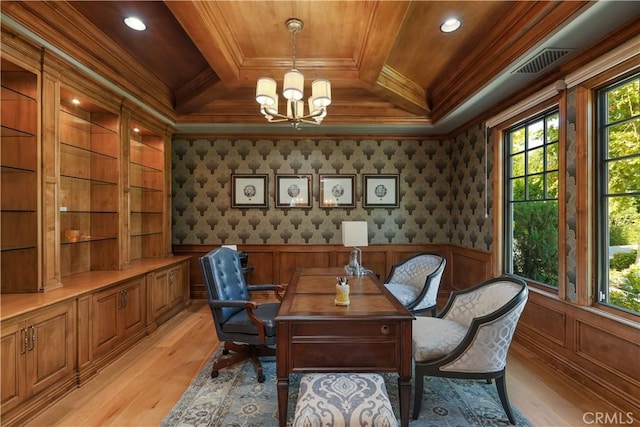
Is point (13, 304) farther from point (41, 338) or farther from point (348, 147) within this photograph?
point (348, 147)

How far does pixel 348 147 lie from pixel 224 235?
247 cm

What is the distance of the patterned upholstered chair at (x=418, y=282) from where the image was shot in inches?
128

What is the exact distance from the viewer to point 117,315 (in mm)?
3084

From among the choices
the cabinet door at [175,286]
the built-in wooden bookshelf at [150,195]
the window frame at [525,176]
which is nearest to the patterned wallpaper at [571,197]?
the window frame at [525,176]

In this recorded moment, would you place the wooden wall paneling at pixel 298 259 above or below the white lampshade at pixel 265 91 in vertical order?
below

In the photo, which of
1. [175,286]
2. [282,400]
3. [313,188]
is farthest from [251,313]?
[313,188]

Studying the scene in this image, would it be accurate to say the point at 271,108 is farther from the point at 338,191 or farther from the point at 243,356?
the point at 338,191

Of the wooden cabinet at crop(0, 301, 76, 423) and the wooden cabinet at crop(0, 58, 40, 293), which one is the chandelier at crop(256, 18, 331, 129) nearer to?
the wooden cabinet at crop(0, 58, 40, 293)

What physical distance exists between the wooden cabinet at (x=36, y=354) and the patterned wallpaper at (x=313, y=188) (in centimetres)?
270

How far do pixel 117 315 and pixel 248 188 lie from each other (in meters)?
2.58

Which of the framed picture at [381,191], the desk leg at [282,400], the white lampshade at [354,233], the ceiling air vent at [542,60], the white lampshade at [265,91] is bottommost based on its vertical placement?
the desk leg at [282,400]

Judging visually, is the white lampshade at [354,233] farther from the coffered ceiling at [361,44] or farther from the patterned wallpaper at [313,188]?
the coffered ceiling at [361,44]

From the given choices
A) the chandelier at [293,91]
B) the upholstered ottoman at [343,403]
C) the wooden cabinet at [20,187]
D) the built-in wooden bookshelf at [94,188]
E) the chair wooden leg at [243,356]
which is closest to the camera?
the upholstered ottoman at [343,403]

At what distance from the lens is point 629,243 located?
2.37m
